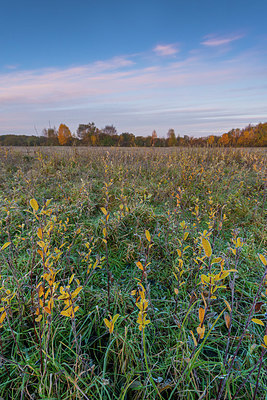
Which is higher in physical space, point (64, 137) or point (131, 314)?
point (64, 137)

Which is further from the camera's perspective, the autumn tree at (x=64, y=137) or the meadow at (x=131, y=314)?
the autumn tree at (x=64, y=137)

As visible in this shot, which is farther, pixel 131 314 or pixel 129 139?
pixel 129 139

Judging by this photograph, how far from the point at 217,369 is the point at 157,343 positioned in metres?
0.42

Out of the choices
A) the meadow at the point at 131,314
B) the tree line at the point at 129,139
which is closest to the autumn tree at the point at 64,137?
the tree line at the point at 129,139

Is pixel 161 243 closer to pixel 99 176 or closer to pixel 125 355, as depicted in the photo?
pixel 125 355

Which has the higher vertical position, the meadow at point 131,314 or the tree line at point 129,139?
the tree line at point 129,139

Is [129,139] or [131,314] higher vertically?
[129,139]

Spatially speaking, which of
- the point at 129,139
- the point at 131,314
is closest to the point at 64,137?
the point at 129,139

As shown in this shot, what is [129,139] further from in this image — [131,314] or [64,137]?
[131,314]

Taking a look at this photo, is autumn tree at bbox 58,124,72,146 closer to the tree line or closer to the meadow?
the tree line

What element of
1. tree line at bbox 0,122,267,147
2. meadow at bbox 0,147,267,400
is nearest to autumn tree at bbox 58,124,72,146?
tree line at bbox 0,122,267,147

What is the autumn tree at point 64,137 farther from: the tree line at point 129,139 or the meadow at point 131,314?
the meadow at point 131,314

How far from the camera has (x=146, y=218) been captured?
10.4 ft

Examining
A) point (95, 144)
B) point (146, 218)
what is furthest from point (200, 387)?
point (95, 144)
